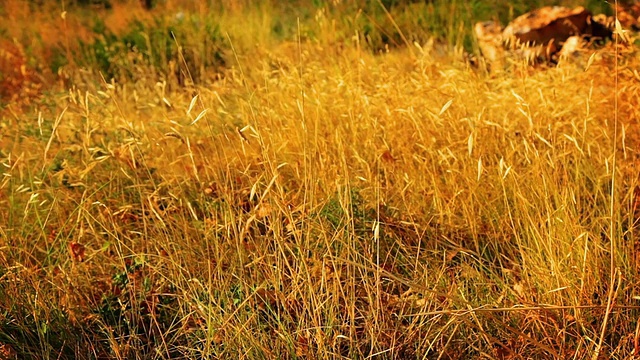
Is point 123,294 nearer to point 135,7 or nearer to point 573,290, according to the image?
point 573,290

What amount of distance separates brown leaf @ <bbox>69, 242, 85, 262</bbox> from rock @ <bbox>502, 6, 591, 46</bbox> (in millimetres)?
3640

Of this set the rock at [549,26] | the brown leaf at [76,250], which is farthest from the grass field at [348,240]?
the rock at [549,26]

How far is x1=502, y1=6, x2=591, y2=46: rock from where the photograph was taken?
5.46m

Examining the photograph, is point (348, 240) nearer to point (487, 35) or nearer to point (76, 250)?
point (76, 250)

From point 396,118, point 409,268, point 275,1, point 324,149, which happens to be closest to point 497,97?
point 396,118

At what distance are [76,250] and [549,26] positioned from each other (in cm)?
399

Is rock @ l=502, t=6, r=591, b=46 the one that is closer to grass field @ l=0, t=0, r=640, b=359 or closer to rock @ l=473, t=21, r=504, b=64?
rock @ l=473, t=21, r=504, b=64

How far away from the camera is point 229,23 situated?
652 centimetres

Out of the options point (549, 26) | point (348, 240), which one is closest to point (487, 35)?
point (549, 26)

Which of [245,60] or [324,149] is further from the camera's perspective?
[245,60]

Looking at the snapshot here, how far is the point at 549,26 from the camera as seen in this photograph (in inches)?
217

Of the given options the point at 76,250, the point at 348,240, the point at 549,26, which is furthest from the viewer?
the point at 549,26

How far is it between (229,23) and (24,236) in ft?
13.0

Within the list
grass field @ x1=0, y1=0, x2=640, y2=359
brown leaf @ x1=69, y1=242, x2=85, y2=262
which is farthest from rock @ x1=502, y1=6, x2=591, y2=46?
brown leaf @ x1=69, y1=242, x2=85, y2=262
